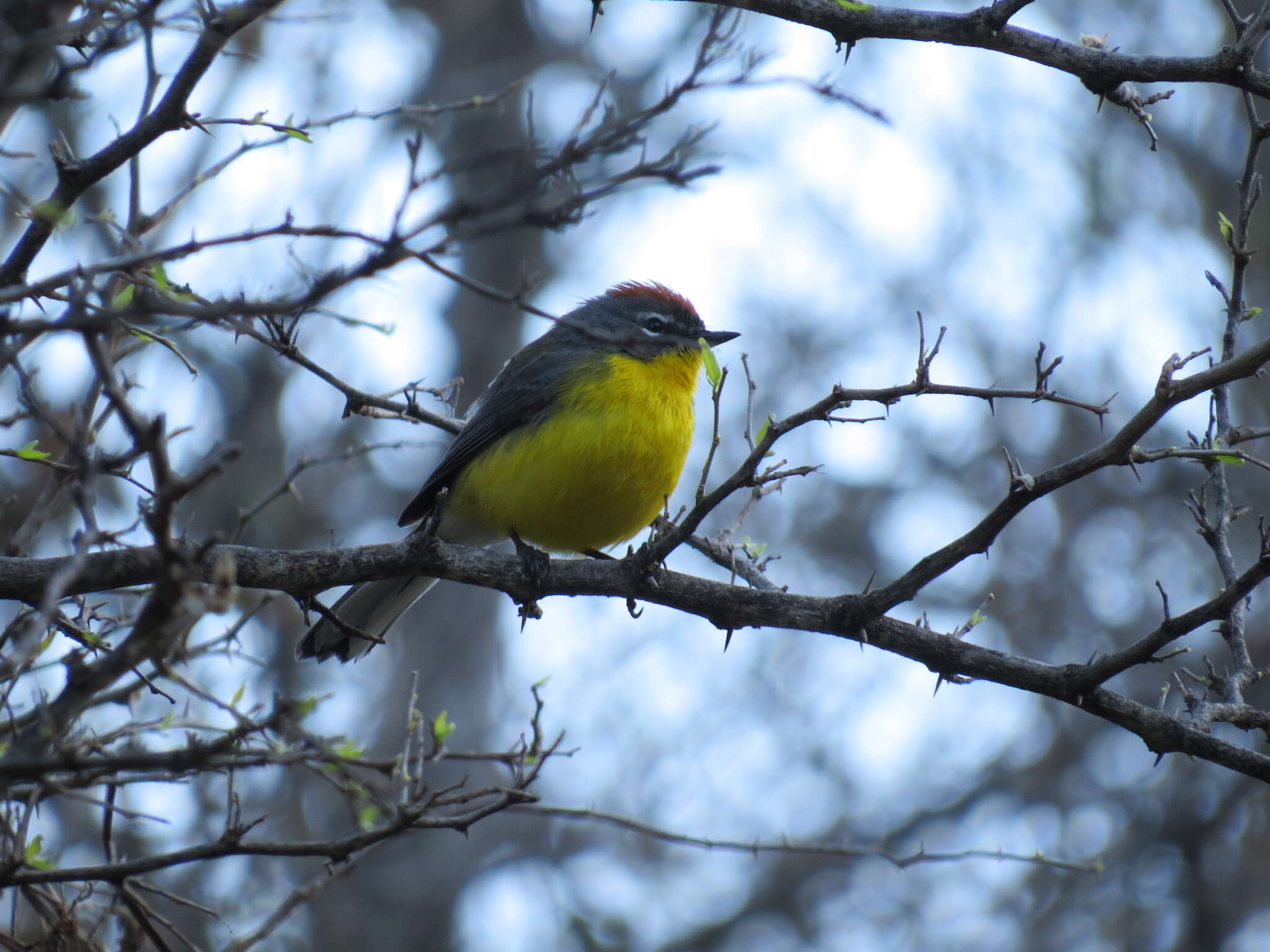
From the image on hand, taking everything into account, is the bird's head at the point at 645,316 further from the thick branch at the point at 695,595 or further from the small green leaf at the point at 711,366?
the small green leaf at the point at 711,366

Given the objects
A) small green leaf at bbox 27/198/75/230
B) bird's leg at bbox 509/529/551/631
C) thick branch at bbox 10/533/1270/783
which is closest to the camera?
small green leaf at bbox 27/198/75/230

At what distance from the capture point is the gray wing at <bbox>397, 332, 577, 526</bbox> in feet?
18.9

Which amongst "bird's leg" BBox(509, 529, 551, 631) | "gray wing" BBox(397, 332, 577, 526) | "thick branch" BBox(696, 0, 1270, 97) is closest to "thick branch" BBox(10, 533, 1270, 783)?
"bird's leg" BBox(509, 529, 551, 631)

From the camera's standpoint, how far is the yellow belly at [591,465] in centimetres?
531

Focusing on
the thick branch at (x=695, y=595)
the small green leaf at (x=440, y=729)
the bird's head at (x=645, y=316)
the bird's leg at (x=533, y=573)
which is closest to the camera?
the thick branch at (x=695, y=595)

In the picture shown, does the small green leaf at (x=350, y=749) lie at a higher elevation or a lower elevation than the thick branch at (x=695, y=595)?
lower

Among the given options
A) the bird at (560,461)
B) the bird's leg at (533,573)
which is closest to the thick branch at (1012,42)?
the bird at (560,461)

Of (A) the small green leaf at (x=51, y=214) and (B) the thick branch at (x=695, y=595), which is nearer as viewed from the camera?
(A) the small green leaf at (x=51, y=214)

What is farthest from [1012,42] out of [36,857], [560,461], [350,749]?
[36,857]

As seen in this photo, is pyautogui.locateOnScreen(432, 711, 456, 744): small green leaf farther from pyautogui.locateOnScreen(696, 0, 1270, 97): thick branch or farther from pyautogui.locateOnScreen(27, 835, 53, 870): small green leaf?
pyautogui.locateOnScreen(696, 0, 1270, 97): thick branch

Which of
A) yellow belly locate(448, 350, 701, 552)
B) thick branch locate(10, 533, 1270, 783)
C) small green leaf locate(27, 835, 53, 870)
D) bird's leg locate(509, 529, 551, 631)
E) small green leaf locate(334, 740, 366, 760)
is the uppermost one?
yellow belly locate(448, 350, 701, 552)

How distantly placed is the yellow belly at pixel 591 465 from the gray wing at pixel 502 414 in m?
0.07

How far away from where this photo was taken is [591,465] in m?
5.29

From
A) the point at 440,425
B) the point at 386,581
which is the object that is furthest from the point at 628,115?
the point at 386,581
